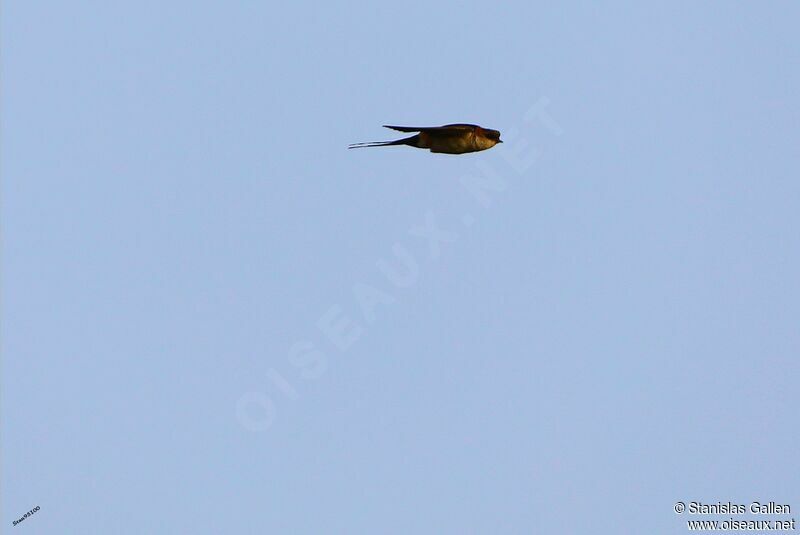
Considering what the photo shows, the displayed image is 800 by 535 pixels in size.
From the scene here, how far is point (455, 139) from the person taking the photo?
1973 centimetres

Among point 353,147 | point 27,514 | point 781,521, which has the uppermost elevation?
point 353,147

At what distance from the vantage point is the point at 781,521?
2752 centimetres

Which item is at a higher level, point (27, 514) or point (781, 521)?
point (27, 514)

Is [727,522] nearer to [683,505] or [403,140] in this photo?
[683,505]

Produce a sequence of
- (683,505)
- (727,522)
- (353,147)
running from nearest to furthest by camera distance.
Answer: (353,147)
(727,522)
(683,505)

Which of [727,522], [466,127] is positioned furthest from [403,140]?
[727,522]

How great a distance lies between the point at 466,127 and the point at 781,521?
1237 cm

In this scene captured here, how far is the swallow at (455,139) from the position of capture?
64.3 feet

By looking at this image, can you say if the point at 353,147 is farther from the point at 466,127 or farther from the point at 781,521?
the point at 781,521

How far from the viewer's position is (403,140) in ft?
64.8

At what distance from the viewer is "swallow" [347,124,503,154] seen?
64.3 feet

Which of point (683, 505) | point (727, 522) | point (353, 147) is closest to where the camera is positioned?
point (353, 147)

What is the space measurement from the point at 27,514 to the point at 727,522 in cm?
1328

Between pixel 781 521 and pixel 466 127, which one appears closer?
pixel 466 127
